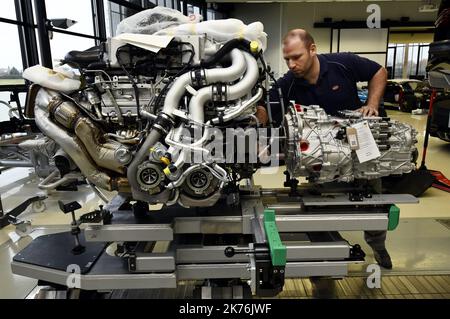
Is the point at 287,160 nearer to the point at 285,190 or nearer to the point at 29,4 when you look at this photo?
the point at 285,190

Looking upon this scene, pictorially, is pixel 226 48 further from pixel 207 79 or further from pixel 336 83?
pixel 336 83

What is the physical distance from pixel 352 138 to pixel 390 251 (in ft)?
4.33

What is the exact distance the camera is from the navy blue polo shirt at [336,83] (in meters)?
2.31

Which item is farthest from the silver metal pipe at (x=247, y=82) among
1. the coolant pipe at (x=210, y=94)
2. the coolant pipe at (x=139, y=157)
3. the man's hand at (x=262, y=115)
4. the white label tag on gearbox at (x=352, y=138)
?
the white label tag on gearbox at (x=352, y=138)

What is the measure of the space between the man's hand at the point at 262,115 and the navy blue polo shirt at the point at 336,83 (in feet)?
1.24

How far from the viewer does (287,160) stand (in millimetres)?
1994

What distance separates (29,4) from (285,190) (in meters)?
4.14

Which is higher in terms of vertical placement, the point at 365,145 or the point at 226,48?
the point at 226,48

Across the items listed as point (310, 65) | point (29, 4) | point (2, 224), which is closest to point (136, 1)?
point (29, 4)

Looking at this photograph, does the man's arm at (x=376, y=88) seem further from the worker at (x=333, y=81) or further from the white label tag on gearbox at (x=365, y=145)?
the white label tag on gearbox at (x=365, y=145)

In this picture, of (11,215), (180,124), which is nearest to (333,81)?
(180,124)

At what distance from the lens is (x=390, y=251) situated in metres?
2.64

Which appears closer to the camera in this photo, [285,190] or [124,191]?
[124,191]
